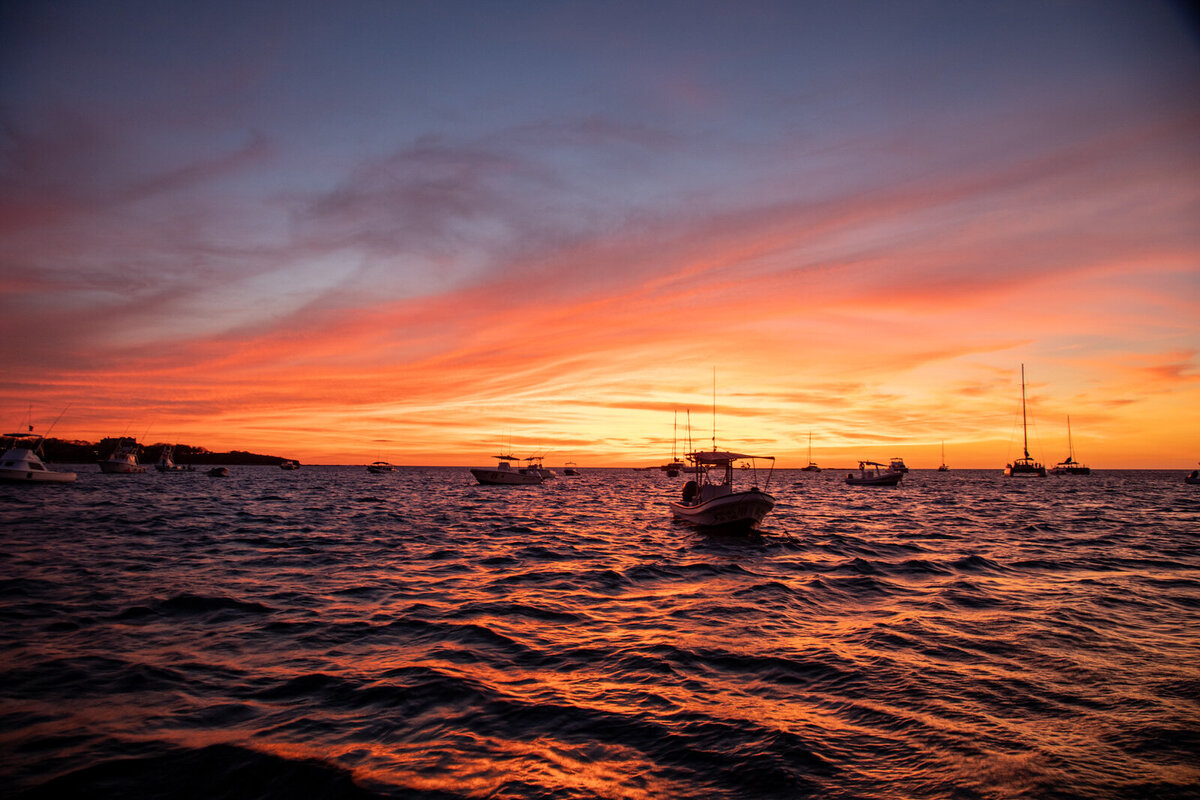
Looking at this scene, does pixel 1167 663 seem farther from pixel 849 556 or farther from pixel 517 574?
pixel 517 574

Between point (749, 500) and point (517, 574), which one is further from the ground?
point (749, 500)

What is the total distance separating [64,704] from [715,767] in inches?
375

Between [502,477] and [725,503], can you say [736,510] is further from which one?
[502,477]

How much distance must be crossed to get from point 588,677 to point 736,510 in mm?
22092

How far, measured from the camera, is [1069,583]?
758 inches

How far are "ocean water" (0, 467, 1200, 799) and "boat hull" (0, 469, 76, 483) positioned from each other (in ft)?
170

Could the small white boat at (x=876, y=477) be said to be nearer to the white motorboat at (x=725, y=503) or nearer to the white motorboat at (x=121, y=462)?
the white motorboat at (x=725, y=503)

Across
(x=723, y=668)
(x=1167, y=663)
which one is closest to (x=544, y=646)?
(x=723, y=668)

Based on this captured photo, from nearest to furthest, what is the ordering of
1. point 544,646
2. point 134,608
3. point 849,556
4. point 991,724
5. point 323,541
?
point 991,724 → point 544,646 → point 134,608 → point 849,556 → point 323,541

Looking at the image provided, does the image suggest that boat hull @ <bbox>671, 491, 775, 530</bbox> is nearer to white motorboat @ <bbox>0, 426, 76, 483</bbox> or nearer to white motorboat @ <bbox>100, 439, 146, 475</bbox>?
white motorboat @ <bbox>0, 426, 76, 483</bbox>

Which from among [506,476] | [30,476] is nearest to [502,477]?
[506,476]

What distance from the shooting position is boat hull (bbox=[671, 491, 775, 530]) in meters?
30.8

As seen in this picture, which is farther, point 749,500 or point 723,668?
point 749,500

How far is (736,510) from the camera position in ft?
102
